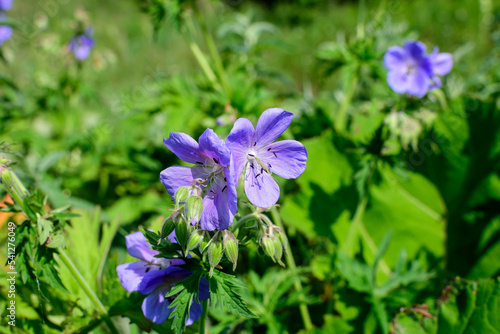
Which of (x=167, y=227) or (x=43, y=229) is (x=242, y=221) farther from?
(x=43, y=229)

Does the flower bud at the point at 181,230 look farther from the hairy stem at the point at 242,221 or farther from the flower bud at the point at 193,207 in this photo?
the hairy stem at the point at 242,221

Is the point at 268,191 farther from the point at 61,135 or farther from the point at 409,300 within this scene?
the point at 61,135

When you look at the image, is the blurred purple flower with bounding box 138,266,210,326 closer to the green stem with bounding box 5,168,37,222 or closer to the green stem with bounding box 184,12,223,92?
the green stem with bounding box 5,168,37,222

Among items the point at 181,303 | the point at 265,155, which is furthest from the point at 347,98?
the point at 181,303

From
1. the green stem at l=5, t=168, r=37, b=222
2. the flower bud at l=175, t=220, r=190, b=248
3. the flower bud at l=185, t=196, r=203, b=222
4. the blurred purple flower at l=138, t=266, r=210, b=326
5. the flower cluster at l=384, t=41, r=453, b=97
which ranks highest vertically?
the green stem at l=5, t=168, r=37, b=222

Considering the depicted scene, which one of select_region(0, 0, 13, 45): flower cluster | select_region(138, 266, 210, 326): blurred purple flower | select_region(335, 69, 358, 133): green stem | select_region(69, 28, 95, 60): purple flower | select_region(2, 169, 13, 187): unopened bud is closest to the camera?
select_region(2, 169, 13, 187): unopened bud

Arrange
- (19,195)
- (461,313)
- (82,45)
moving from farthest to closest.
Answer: (82,45), (461,313), (19,195)

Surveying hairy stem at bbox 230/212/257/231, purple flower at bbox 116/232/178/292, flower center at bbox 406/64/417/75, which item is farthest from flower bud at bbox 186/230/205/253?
flower center at bbox 406/64/417/75
